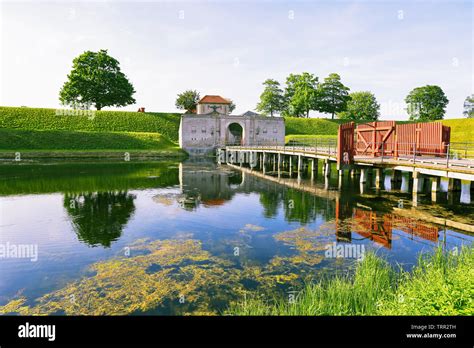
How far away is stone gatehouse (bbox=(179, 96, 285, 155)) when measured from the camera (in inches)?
2318

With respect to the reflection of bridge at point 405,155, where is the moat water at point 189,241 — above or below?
below

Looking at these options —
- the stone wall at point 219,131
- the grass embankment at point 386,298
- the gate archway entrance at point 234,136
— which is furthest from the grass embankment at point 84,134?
the grass embankment at point 386,298

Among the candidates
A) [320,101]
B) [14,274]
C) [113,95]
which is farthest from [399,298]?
[320,101]

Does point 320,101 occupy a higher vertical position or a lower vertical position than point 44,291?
higher

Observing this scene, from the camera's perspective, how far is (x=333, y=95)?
84750 millimetres

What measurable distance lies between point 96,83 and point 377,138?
61.4 meters

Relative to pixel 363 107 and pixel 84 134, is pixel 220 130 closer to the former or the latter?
pixel 84 134

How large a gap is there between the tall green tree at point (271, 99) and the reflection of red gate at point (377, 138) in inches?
2299

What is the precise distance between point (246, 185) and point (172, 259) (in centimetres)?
1712

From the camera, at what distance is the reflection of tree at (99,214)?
13312 millimetres

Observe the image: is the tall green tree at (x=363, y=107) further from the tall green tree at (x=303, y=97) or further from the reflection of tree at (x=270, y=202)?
the reflection of tree at (x=270, y=202)

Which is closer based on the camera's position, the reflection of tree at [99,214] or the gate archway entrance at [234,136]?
the reflection of tree at [99,214]
